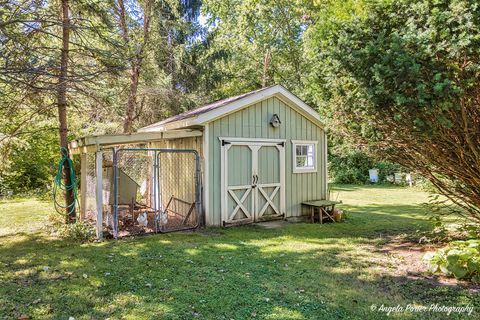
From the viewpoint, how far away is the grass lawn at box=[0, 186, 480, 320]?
3275 mm

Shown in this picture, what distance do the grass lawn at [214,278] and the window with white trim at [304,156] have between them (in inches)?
91.9

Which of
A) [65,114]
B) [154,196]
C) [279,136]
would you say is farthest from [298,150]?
[65,114]

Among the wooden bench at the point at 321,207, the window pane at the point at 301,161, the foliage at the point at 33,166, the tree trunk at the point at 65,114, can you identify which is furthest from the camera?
the foliage at the point at 33,166

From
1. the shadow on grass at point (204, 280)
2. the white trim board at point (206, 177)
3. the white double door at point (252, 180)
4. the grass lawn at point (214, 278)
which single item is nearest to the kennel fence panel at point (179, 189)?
the white trim board at point (206, 177)

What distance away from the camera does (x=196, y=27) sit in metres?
17.4

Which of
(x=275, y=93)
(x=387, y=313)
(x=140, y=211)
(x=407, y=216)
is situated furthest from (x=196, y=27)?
(x=387, y=313)

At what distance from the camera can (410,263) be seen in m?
4.70

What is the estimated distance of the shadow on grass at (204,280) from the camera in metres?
3.28

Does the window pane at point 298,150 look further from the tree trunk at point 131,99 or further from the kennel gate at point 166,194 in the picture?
the tree trunk at point 131,99

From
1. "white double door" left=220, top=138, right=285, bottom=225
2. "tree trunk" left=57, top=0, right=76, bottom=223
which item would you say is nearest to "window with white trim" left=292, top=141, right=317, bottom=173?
"white double door" left=220, top=138, right=285, bottom=225

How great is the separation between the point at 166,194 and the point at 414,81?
6.93m

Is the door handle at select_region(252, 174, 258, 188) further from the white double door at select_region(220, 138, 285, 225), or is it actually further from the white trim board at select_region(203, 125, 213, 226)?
the white trim board at select_region(203, 125, 213, 226)

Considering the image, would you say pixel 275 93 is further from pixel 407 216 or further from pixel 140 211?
Result: pixel 407 216

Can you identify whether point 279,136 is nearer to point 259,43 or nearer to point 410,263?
point 410,263
